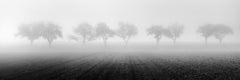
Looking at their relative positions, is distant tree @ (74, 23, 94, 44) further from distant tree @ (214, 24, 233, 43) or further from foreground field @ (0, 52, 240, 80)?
foreground field @ (0, 52, 240, 80)

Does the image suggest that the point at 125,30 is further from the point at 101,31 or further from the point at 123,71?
the point at 123,71

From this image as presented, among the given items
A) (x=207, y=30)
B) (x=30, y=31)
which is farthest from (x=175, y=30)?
(x=30, y=31)

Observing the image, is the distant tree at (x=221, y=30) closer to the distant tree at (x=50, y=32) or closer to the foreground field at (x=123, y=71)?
the distant tree at (x=50, y=32)

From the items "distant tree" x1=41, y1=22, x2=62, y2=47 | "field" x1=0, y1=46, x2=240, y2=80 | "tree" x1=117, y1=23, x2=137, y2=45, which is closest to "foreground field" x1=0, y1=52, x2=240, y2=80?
"field" x1=0, y1=46, x2=240, y2=80

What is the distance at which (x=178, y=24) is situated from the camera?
4355 inches

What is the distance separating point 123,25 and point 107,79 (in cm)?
8942

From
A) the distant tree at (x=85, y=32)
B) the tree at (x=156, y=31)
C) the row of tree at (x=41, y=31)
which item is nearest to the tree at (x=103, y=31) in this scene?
the distant tree at (x=85, y=32)

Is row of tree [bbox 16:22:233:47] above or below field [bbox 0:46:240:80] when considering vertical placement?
above

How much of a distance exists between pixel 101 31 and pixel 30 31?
33448 mm

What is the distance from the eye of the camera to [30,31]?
308ft

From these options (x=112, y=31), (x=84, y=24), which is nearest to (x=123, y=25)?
(x=112, y=31)

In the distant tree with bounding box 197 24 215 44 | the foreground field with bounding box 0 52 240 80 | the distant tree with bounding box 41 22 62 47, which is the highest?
the distant tree with bounding box 197 24 215 44

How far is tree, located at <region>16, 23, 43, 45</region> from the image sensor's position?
93.5m

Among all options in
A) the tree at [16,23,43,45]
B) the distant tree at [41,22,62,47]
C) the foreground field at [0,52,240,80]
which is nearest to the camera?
the foreground field at [0,52,240,80]
